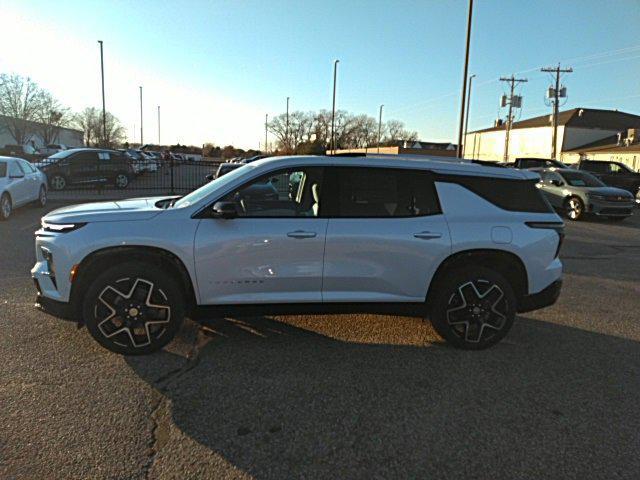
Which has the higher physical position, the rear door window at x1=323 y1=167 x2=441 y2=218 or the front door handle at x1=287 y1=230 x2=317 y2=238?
the rear door window at x1=323 y1=167 x2=441 y2=218

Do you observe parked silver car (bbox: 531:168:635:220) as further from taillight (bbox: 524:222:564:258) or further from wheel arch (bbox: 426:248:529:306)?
wheel arch (bbox: 426:248:529:306)

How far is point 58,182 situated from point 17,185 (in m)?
7.12

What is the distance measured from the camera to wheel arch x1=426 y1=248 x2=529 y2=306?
156 inches

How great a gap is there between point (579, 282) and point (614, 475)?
4.78 metres

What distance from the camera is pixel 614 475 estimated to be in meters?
2.49

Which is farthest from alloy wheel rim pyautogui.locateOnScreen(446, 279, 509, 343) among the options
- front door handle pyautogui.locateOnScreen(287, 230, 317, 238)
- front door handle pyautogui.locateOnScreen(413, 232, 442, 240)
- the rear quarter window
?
front door handle pyautogui.locateOnScreen(287, 230, 317, 238)

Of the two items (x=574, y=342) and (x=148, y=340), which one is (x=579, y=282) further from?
(x=148, y=340)

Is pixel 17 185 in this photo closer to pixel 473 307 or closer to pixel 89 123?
pixel 473 307

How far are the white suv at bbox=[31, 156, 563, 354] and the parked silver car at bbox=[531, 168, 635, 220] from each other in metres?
10.1

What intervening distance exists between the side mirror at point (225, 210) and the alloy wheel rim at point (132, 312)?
0.80 metres

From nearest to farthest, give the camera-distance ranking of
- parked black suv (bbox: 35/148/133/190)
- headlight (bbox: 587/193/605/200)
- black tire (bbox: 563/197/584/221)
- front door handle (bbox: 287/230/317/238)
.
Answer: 1. front door handle (bbox: 287/230/317/238)
2. headlight (bbox: 587/193/605/200)
3. black tire (bbox: 563/197/584/221)
4. parked black suv (bbox: 35/148/133/190)

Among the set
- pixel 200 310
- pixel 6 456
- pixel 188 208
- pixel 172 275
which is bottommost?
pixel 6 456

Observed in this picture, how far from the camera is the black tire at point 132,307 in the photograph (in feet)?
11.8

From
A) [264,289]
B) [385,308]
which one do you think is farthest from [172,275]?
[385,308]
